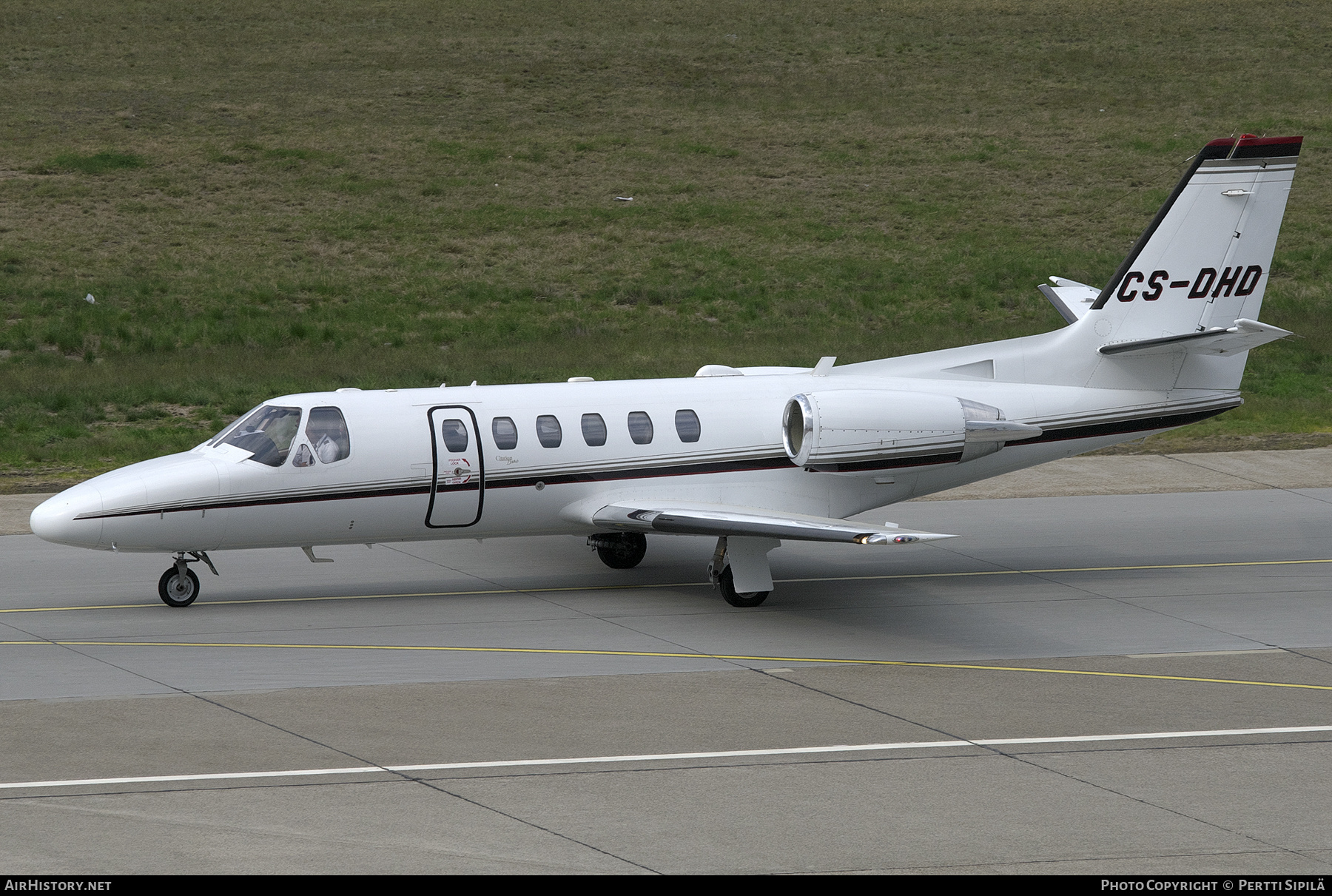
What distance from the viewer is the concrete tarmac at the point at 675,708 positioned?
11.8 m

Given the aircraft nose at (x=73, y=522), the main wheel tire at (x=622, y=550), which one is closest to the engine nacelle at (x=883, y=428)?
the main wheel tire at (x=622, y=550)

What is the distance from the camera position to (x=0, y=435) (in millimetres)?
29922

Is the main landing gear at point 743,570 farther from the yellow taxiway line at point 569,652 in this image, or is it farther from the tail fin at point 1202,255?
the tail fin at point 1202,255

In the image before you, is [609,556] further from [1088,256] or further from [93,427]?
[1088,256]

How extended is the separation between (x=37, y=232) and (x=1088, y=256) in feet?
103

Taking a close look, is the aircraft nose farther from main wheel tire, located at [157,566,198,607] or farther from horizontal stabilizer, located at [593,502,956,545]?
horizontal stabilizer, located at [593,502,956,545]

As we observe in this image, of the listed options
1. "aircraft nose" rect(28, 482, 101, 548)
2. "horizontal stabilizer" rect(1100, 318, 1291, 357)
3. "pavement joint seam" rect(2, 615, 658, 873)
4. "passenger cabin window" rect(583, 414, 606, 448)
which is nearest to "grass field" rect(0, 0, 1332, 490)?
"aircraft nose" rect(28, 482, 101, 548)

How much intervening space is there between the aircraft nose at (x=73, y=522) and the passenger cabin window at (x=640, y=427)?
6.23 meters

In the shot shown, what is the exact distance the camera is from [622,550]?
70.3ft

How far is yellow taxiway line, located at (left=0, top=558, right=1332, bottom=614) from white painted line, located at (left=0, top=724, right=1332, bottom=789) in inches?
255

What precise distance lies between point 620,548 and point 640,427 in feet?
6.82

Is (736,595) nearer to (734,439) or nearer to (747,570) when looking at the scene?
(747,570)

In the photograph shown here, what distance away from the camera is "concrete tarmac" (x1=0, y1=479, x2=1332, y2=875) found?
464 inches
